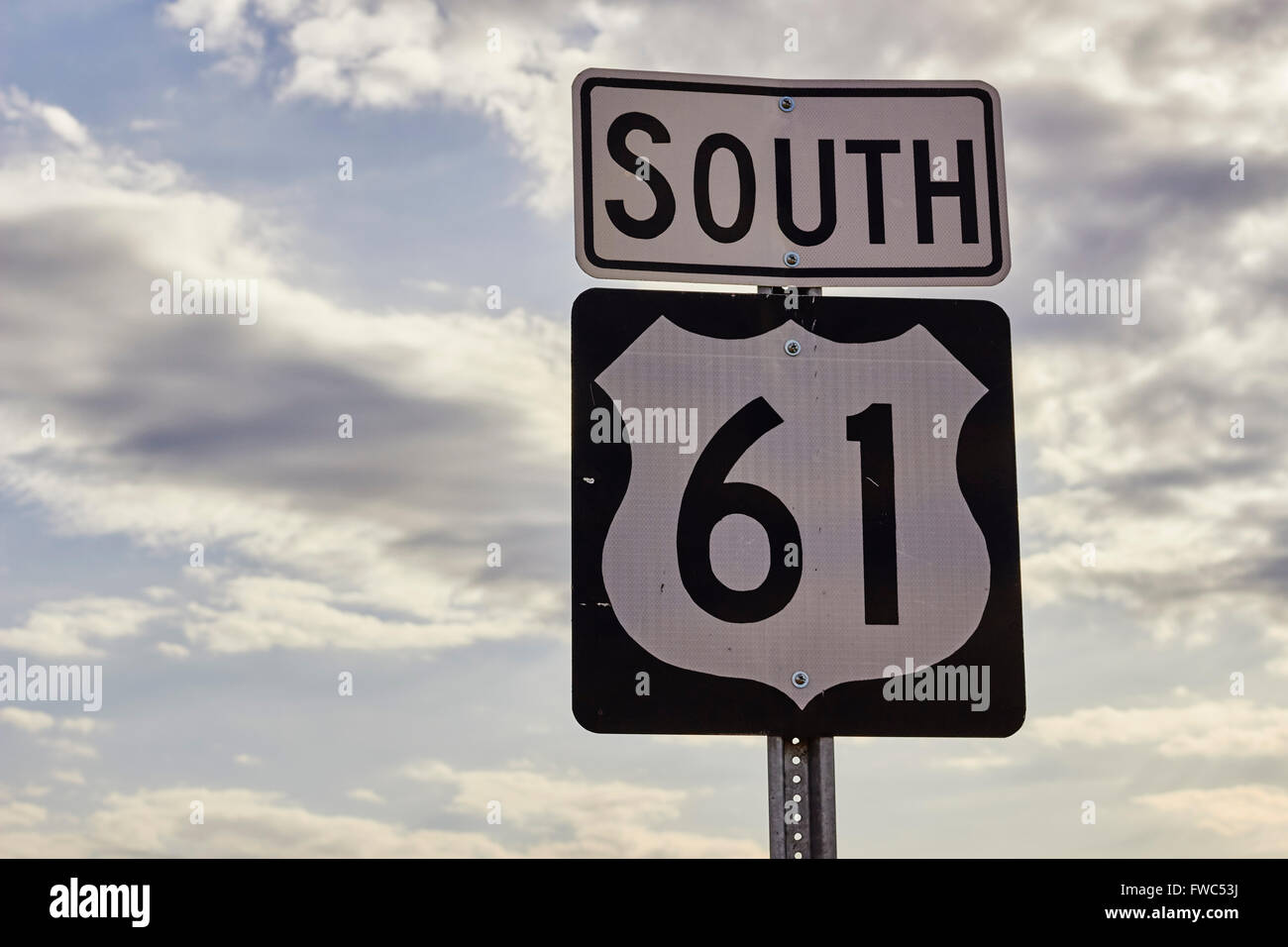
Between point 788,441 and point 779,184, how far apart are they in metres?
0.70

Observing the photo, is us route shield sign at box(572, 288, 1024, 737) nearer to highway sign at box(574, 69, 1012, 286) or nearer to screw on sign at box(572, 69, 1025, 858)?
screw on sign at box(572, 69, 1025, 858)

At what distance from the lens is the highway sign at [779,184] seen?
3830 millimetres

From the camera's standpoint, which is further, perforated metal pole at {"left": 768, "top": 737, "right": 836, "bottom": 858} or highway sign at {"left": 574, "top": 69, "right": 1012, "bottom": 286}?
highway sign at {"left": 574, "top": 69, "right": 1012, "bottom": 286}

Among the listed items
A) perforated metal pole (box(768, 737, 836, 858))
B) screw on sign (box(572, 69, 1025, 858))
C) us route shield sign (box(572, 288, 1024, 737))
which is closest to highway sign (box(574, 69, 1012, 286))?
screw on sign (box(572, 69, 1025, 858))

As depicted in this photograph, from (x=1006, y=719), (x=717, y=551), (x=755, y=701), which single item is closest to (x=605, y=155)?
(x=717, y=551)

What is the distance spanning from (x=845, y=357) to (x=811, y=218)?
1.29 ft

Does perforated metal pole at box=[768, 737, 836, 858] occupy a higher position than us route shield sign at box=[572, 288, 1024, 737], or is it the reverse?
us route shield sign at box=[572, 288, 1024, 737]

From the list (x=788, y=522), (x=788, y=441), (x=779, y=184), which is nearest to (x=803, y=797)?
(x=788, y=522)

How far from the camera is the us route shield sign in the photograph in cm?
356

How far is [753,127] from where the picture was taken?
12.9 ft

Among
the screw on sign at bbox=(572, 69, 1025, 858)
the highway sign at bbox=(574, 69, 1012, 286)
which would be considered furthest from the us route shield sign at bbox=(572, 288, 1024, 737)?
the highway sign at bbox=(574, 69, 1012, 286)

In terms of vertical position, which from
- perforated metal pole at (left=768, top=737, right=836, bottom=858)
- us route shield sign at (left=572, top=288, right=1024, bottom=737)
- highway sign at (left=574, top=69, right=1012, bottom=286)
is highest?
highway sign at (left=574, top=69, right=1012, bottom=286)

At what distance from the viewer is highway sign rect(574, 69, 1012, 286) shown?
3.83 meters
